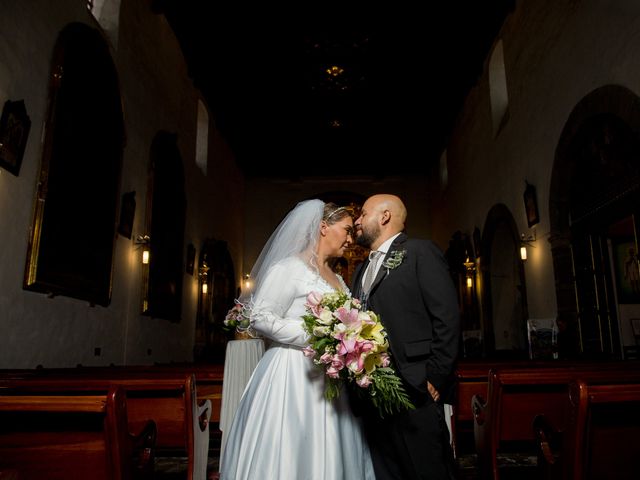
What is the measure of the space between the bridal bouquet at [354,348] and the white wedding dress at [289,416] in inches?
10.9

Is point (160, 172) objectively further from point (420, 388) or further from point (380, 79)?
point (420, 388)

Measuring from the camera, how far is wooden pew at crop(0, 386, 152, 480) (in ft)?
6.88

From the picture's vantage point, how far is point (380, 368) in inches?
93.6

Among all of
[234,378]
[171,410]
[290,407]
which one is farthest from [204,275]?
[290,407]

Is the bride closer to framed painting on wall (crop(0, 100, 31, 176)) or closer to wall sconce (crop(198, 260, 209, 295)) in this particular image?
framed painting on wall (crop(0, 100, 31, 176))

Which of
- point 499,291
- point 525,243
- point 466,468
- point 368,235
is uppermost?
point 525,243

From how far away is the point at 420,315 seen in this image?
8.57ft

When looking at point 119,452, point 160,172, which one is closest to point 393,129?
point 160,172

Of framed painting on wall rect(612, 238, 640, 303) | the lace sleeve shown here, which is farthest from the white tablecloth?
framed painting on wall rect(612, 238, 640, 303)

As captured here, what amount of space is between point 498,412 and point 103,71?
643 centimetres

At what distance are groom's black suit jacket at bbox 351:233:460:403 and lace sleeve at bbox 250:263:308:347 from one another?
0.42 metres

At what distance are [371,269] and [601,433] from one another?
135 centimetres

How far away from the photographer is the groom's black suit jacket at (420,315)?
243 centimetres

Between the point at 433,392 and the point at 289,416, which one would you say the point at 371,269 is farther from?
the point at 289,416
